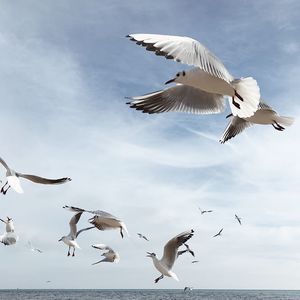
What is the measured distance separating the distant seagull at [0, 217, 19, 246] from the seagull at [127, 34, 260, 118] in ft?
24.4

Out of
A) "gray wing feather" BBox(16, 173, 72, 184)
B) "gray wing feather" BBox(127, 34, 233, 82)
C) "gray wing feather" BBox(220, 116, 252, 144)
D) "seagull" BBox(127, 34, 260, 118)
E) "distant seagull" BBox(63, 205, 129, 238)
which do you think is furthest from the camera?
"distant seagull" BBox(63, 205, 129, 238)

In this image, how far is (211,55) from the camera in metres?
5.79

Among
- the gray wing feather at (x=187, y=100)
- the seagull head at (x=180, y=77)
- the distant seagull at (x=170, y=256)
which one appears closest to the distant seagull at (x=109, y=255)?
the distant seagull at (x=170, y=256)

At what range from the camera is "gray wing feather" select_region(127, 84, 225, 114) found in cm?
793

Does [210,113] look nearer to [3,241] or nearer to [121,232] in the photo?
[121,232]

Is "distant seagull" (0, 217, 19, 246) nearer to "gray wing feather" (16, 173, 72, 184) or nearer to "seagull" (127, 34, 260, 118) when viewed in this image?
"seagull" (127, 34, 260, 118)

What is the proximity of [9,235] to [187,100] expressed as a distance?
26.1 ft

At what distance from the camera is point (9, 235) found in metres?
14.1

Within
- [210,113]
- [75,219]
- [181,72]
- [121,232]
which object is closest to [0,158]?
[181,72]

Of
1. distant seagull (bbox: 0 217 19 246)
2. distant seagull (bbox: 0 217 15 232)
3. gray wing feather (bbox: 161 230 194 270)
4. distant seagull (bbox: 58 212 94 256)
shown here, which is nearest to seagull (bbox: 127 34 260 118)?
gray wing feather (bbox: 161 230 194 270)

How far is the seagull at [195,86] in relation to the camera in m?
5.09

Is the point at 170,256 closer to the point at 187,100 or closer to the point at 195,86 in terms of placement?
the point at 187,100

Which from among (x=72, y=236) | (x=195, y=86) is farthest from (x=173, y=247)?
(x=195, y=86)

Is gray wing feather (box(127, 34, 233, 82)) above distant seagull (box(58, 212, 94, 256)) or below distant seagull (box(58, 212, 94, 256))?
below
